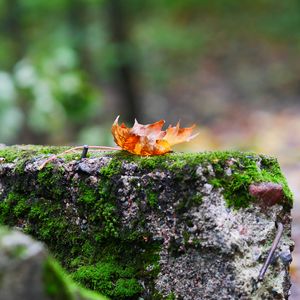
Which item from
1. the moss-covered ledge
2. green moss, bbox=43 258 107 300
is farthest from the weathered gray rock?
the moss-covered ledge

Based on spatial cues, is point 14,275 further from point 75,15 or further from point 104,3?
point 75,15

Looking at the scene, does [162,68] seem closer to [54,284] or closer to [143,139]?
[143,139]

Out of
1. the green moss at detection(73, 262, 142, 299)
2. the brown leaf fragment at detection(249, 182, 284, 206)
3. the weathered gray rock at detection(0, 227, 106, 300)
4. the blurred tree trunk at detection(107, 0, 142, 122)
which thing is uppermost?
the blurred tree trunk at detection(107, 0, 142, 122)

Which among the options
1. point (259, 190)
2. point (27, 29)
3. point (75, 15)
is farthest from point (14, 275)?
point (27, 29)

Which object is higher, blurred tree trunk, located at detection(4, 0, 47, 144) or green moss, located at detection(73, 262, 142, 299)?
blurred tree trunk, located at detection(4, 0, 47, 144)

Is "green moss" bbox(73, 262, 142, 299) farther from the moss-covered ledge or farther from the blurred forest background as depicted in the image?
the blurred forest background
